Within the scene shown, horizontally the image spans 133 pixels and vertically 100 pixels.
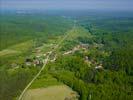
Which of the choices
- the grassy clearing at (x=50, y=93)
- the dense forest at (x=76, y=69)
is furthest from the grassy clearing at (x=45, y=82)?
the grassy clearing at (x=50, y=93)

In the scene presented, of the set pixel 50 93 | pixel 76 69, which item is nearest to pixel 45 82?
pixel 50 93

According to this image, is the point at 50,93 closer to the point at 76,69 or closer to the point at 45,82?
the point at 45,82

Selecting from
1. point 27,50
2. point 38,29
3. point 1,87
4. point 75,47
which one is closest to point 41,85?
point 1,87

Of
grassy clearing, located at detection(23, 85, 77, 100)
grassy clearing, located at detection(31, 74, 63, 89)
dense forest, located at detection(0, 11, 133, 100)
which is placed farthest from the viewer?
grassy clearing, located at detection(31, 74, 63, 89)

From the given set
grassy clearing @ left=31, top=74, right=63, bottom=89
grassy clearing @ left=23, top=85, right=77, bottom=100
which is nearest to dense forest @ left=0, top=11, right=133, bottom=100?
grassy clearing @ left=31, top=74, right=63, bottom=89

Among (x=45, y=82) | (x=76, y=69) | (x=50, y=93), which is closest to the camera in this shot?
(x=50, y=93)

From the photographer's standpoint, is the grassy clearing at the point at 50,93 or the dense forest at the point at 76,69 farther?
the dense forest at the point at 76,69

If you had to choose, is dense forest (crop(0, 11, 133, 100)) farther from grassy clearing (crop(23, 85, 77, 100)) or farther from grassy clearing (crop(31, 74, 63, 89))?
grassy clearing (crop(23, 85, 77, 100))

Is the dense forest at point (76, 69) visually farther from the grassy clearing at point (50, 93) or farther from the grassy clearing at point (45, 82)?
the grassy clearing at point (50, 93)

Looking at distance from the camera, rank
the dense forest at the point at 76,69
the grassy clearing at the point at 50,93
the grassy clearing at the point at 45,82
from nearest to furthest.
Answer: the grassy clearing at the point at 50,93, the dense forest at the point at 76,69, the grassy clearing at the point at 45,82

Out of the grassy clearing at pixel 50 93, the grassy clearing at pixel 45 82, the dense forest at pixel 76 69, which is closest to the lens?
the grassy clearing at pixel 50 93
